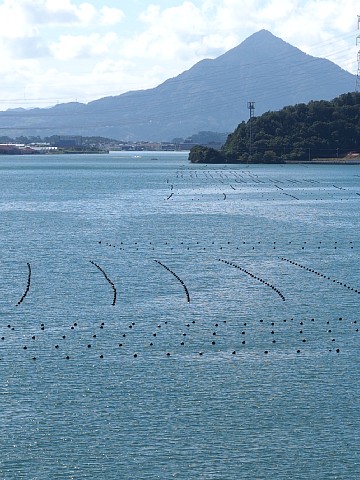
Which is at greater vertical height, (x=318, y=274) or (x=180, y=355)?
(x=180, y=355)

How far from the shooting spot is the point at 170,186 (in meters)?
144

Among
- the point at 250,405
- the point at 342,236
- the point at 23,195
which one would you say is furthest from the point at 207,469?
the point at 23,195

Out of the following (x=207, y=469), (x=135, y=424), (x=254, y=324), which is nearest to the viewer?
(x=207, y=469)

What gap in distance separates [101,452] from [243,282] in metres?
26.0

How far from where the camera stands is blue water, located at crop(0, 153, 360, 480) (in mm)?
27969

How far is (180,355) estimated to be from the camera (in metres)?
37.5

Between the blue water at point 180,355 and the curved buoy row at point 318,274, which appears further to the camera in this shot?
the curved buoy row at point 318,274

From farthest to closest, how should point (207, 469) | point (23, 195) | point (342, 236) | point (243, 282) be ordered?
point (23, 195) → point (342, 236) → point (243, 282) → point (207, 469)

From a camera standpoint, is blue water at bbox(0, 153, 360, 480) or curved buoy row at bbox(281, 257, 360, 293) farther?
curved buoy row at bbox(281, 257, 360, 293)

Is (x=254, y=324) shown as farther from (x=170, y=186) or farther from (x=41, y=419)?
(x=170, y=186)

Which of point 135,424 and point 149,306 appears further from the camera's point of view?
point 149,306

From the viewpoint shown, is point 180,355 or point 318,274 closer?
point 180,355

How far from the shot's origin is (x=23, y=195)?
13138 centimetres

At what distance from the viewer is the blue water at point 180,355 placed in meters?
28.0
